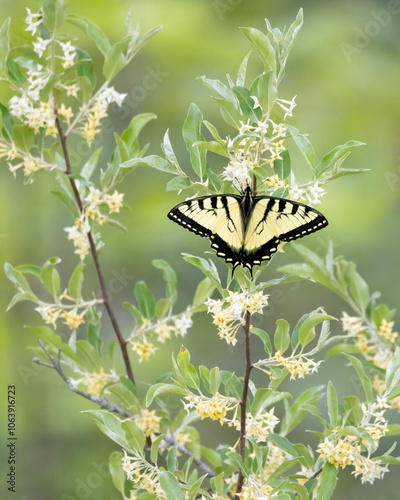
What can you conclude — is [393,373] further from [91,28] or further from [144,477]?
[91,28]

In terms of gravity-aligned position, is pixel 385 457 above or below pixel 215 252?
below

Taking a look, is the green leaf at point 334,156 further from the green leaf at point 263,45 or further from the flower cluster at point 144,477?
the flower cluster at point 144,477

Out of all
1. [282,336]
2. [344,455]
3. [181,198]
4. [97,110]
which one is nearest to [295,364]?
[282,336]

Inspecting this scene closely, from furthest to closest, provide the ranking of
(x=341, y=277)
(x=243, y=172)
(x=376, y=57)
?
(x=376, y=57) < (x=341, y=277) < (x=243, y=172)

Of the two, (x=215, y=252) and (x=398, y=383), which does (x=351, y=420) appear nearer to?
(x=398, y=383)

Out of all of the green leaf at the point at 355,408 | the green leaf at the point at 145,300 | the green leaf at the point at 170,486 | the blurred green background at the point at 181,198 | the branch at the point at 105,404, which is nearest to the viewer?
the green leaf at the point at 170,486

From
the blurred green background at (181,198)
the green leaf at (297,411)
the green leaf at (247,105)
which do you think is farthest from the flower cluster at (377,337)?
the blurred green background at (181,198)

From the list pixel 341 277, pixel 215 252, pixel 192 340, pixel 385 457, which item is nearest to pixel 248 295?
pixel 215 252

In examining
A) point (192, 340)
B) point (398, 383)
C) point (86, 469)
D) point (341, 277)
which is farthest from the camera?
point (192, 340)
